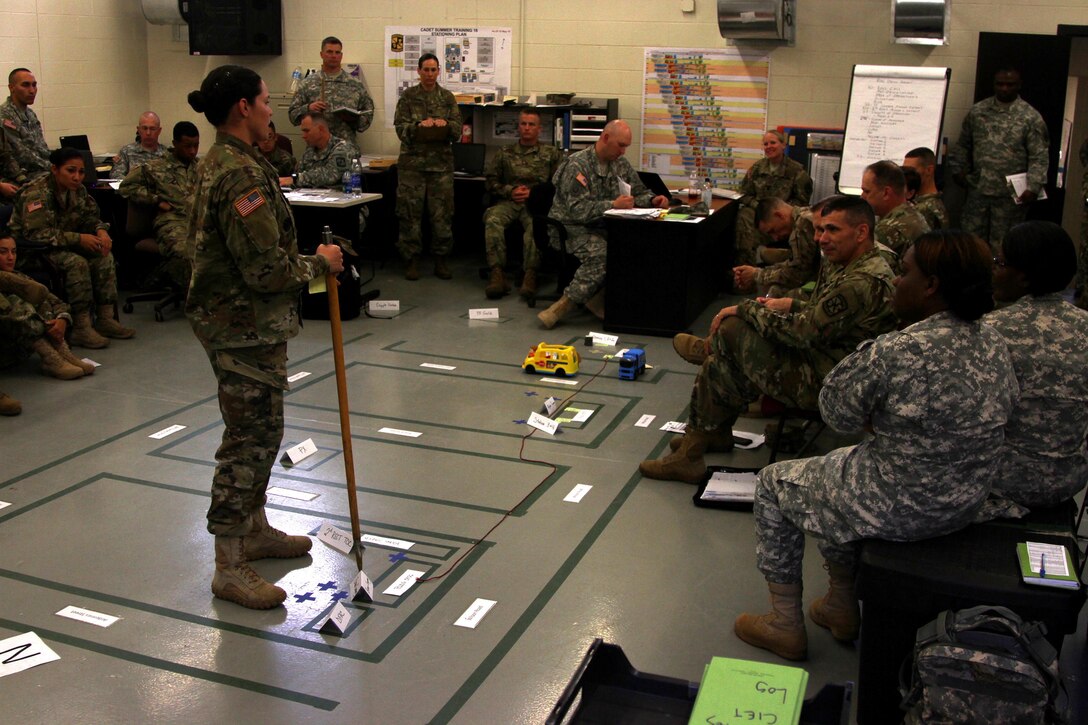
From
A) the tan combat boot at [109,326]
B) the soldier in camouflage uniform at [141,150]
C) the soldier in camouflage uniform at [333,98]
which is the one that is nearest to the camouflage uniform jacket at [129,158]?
the soldier in camouflage uniform at [141,150]

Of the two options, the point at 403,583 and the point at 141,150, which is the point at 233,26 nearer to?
the point at 141,150

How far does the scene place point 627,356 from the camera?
6.20m

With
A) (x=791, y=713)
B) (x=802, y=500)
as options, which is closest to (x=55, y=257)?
(x=802, y=500)

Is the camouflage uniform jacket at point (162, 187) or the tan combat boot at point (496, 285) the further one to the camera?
the tan combat boot at point (496, 285)

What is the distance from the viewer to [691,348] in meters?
4.96

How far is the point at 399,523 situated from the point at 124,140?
7.41 meters

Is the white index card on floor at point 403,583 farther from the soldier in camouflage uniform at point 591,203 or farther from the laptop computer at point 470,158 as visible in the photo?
the laptop computer at point 470,158

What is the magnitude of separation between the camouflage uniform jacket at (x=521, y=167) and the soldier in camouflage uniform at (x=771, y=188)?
1574 mm

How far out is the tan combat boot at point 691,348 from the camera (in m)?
4.95

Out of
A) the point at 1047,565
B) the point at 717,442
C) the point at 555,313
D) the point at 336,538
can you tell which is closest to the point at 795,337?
the point at 717,442

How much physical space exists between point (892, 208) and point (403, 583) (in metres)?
3.23

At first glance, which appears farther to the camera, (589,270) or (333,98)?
(333,98)

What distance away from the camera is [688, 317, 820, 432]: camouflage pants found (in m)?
4.45

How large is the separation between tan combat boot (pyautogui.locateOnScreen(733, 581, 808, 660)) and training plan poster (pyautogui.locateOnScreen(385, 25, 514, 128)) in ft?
23.2
